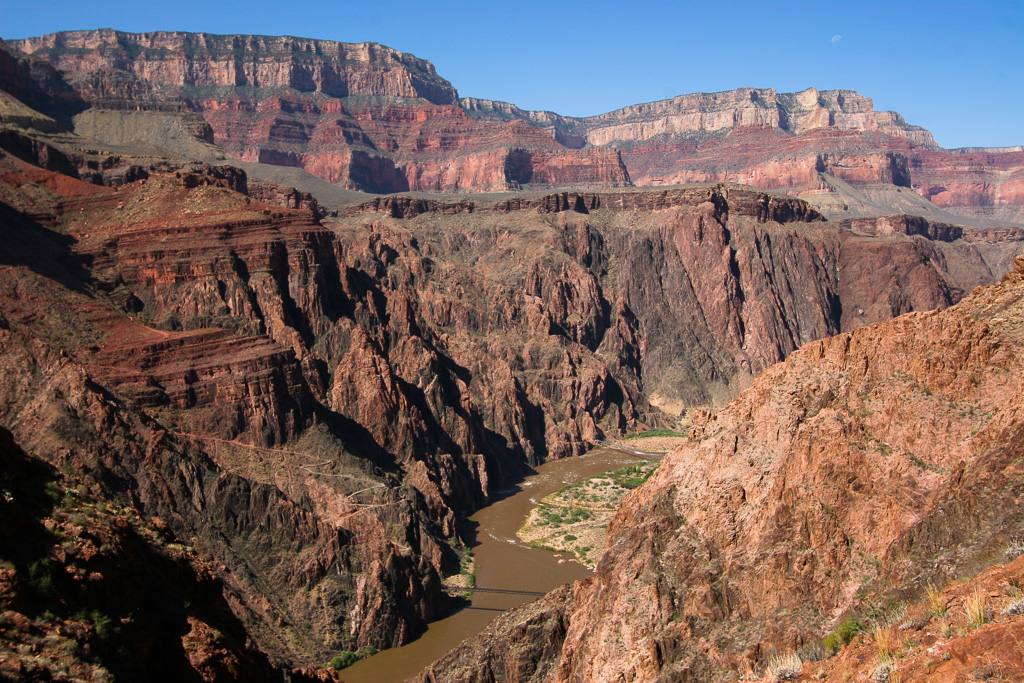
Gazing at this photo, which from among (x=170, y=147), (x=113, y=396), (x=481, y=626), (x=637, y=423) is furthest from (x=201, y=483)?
(x=170, y=147)

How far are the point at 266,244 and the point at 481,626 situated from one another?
150ft

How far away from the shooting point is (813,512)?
102 feet

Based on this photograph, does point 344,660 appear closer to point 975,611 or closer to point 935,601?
point 935,601

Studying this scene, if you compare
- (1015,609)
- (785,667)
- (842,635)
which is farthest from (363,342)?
(1015,609)

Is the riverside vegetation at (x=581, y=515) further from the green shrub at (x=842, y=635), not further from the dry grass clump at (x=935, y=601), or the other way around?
the dry grass clump at (x=935, y=601)

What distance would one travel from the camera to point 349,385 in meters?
79.9

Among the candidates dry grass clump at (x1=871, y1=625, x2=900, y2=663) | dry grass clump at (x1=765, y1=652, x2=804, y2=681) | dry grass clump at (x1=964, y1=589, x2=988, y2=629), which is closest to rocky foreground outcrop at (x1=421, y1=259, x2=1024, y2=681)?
dry grass clump at (x1=765, y1=652, x2=804, y2=681)

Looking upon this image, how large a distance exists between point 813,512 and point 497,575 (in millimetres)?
37427

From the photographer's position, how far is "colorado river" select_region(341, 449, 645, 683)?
165 feet

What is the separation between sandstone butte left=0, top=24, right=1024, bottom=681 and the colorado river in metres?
1.71

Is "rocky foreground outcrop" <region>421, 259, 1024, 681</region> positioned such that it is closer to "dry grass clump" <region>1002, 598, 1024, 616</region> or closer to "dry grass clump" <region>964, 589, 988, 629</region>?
"dry grass clump" <region>964, 589, 988, 629</region>

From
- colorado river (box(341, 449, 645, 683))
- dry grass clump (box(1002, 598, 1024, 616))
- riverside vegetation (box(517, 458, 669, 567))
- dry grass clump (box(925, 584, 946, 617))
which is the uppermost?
dry grass clump (box(1002, 598, 1024, 616))

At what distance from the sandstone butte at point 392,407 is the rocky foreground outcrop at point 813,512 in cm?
12

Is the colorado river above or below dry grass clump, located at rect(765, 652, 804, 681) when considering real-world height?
below
